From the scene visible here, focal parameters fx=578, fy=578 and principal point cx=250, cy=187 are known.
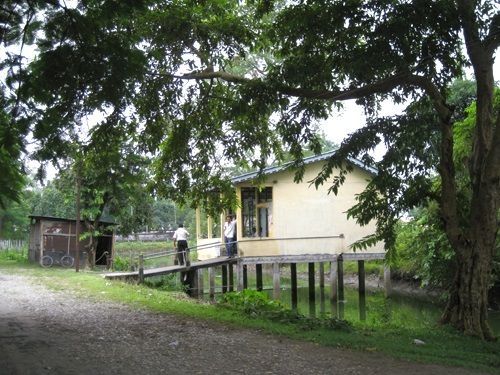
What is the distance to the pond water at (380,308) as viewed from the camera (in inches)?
735

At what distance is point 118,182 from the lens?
9617 mm

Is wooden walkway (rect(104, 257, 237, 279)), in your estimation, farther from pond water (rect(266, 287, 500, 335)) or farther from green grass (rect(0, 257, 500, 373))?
green grass (rect(0, 257, 500, 373))

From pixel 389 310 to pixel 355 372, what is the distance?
14.7m

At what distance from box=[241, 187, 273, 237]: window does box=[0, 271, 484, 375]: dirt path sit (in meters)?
15.3

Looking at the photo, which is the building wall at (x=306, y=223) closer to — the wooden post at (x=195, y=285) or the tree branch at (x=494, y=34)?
the wooden post at (x=195, y=285)

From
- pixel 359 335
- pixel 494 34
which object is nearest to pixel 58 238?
pixel 359 335

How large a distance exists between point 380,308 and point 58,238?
16.2 meters

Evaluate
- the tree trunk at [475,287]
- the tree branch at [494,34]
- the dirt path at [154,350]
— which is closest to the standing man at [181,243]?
the dirt path at [154,350]

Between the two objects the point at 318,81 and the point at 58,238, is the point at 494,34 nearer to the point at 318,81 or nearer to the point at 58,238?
the point at 318,81

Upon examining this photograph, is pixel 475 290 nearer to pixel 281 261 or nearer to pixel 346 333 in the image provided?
pixel 346 333

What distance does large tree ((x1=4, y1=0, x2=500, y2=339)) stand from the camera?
8312 millimetres

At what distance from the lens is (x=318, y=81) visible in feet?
39.7

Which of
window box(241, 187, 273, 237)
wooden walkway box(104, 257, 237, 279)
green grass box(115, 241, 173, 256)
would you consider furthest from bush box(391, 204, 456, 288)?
green grass box(115, 241, 173, 256)

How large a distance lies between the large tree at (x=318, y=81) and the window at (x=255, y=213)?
38.4ft
